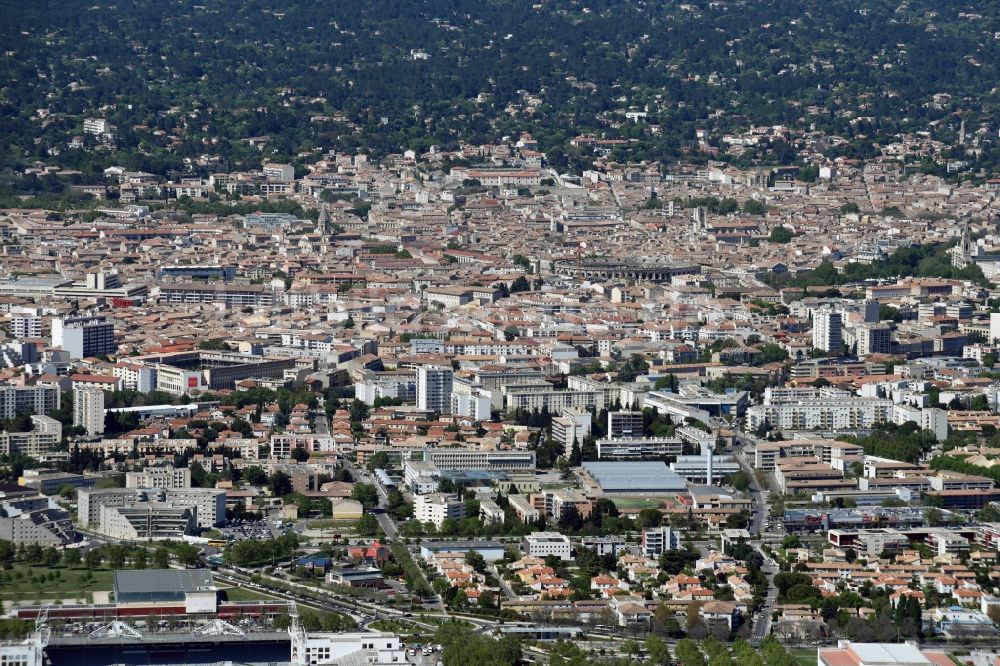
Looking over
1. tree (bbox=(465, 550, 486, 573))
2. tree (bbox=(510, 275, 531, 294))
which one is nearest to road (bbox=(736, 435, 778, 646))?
tree (bbox=(465, 550, 486, 573))

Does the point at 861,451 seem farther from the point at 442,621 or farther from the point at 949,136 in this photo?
the point at 949,136

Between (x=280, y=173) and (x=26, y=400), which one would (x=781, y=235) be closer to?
(x=280, y=173)

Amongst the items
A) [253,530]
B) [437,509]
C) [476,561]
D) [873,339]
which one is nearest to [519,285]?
[873,339]

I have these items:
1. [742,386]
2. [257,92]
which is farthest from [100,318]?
[257,92]

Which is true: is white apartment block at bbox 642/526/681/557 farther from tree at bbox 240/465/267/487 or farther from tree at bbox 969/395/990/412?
tree at bbox 969/395/990/412

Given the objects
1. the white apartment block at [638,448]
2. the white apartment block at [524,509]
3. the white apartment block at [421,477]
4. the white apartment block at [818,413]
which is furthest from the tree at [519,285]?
the white apartment block at [524,509]

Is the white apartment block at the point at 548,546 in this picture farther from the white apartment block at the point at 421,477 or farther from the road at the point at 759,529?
the white apartment block at the point at 421,477
